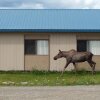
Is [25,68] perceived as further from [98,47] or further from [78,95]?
[78,95]

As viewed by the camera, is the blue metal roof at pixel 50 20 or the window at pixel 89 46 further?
the window at pixel 89 46

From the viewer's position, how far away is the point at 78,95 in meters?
15.0

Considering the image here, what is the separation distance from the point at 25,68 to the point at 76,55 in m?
4.04

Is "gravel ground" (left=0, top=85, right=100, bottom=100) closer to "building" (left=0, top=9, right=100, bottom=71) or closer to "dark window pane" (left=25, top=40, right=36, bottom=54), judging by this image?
"building" (left=0, top=9, right=100, bottom=71)

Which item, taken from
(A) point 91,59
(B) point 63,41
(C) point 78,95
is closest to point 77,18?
(B) point 63,41

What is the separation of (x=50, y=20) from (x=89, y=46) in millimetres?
3410

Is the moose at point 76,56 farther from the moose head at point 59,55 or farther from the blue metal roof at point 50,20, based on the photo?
the blue metal roof at point 50,20

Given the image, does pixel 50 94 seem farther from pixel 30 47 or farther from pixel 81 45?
pixel 81 45

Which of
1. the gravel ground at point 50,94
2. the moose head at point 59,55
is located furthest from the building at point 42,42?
the gravel ground at point 50,94

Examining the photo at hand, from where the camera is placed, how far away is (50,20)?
98.0 feet

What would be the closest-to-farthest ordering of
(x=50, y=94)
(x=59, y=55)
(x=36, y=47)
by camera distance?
(x=50, y=94)
(x=59, y=55)
(x=36, y=47)

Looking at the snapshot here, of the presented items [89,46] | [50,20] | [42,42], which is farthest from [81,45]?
[50,20]

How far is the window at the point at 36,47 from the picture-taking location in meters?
28.7

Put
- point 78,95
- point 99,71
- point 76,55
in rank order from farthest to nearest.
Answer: point 99,71 → point 76,55 → point 78,95
